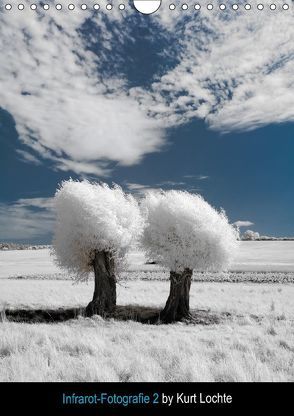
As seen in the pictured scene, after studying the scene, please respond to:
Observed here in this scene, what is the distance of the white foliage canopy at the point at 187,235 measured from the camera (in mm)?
20562

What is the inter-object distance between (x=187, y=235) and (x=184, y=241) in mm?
289

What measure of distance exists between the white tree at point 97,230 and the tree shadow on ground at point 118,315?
0.81 m

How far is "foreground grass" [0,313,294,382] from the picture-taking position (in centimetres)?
952

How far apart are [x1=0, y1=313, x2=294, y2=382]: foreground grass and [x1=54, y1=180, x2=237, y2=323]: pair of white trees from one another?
3.10 meters

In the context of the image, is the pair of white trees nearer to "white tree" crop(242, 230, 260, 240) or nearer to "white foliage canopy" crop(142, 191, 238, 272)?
"white foliage canopy" crop(142, 191, 238, 272)

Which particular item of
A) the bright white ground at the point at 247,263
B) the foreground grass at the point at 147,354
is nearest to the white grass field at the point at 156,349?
the foreground grass at the point at 147,354

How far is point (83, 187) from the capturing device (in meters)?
22.1

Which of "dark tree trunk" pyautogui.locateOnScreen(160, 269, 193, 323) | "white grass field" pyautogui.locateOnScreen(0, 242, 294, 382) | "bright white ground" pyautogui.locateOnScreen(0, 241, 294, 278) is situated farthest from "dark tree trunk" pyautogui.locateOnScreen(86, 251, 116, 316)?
"bright white ground" pyautogui.locateOnScreen(0, 241, 294, 278)

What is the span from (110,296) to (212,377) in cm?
1282

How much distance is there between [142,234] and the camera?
2206 centimetres

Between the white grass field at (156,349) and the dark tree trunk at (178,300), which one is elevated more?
the dark tree trunk at (178,300)

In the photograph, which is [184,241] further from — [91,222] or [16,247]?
[16,247]

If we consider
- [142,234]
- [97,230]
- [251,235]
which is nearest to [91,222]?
[97,230]

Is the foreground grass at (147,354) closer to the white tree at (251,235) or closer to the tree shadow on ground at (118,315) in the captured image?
the tree shadow on ground at (118,315)
